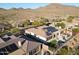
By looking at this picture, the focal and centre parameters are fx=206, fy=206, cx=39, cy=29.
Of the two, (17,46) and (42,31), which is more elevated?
(42,31)

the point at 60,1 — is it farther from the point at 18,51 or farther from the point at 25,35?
the point at 18,51

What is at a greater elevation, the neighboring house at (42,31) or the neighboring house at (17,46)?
the neighboring house at (42,31)

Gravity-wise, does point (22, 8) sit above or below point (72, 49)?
above

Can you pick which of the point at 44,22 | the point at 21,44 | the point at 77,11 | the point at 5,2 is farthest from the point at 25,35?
the point at 77,11

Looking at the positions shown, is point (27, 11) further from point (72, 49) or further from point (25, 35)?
point (72, 49)

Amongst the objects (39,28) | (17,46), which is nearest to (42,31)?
(39,28)

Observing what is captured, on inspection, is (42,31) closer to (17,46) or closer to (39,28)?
(39,28)

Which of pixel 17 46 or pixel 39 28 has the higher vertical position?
pixel 39 28

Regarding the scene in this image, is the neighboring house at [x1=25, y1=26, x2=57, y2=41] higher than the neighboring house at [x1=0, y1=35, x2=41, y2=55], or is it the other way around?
the neighboring house at [x1=25, y1=26, x2=57, y2=41]
